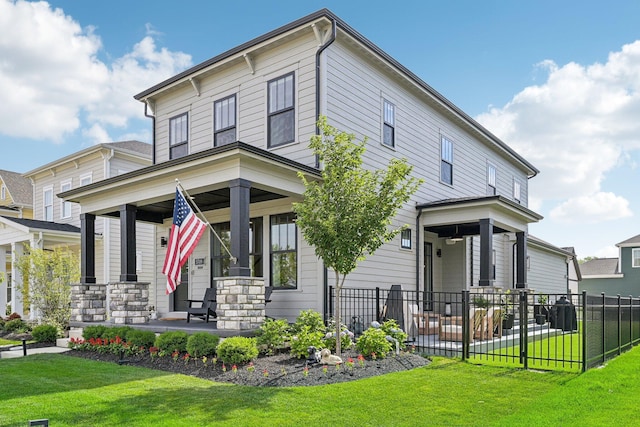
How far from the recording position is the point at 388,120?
13.5 m

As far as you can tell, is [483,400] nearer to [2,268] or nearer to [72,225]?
[72,225]

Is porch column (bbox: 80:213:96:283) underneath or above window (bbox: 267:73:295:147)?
underneath

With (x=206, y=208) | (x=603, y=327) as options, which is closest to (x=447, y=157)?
(x=206, y=208)

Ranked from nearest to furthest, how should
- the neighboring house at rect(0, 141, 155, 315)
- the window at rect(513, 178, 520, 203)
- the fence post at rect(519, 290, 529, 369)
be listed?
the fence post at rect(519, 290, 529, 369) → the neighboring house at rect(0, 141, 155, 315) → the window at rect(513, 178, 520, 203)

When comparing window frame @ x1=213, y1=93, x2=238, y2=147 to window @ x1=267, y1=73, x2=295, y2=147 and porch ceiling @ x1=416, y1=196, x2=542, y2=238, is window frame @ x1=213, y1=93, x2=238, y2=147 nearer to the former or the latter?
window @ x1=267, y1=73, x2=295, y2=147

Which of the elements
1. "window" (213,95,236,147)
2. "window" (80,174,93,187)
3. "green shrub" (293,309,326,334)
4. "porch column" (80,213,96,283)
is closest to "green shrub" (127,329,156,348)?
"green shrub" (293,309,326,334)

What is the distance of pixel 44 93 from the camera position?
16000 millimetres

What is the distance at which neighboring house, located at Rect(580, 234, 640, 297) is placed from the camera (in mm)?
33406

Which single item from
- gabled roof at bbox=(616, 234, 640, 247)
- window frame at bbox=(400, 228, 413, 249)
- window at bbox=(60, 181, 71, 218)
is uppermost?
window at bbox=(60, 181, 71, 218)

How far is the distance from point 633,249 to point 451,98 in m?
24.2

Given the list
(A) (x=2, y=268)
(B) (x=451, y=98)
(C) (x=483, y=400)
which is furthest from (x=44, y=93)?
(C) (x=483, y=400)

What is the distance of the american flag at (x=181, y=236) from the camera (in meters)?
9.52

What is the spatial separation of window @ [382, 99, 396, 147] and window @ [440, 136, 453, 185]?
2991mm

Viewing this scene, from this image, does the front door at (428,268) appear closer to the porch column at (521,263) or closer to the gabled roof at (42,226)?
the porch column at (521,263)
